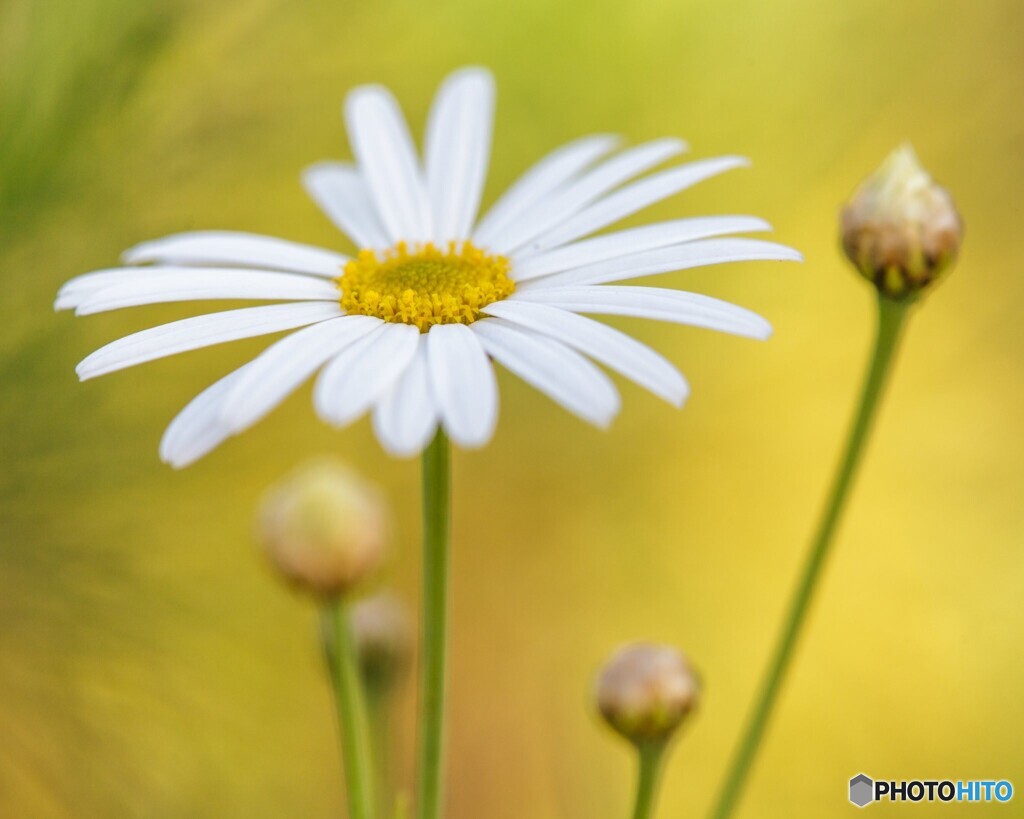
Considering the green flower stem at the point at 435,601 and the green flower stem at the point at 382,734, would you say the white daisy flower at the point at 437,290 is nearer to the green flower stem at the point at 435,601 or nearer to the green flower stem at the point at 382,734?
the green flower stem at the point at 435,601

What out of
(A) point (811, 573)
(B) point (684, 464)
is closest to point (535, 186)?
(A) point (811, 573)

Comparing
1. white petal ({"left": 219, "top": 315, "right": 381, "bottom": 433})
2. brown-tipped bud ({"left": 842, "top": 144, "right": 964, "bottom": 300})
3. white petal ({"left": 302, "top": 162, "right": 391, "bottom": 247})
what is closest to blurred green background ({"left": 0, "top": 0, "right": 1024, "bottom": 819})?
white petal ({"left": 302, "top": 162, "right": 391, "bottom": 247})

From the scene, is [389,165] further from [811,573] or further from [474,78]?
[811,573]

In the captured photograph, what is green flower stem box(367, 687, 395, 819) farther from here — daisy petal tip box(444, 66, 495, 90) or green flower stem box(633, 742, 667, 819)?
daisy petal tip box(444, 66, 495, 90)

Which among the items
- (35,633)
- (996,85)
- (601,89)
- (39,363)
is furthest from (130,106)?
(996,85)

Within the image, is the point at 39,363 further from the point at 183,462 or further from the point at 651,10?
the point at 651,10

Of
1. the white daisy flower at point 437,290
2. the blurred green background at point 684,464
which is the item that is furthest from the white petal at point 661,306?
the blurred green background at point 684,464
